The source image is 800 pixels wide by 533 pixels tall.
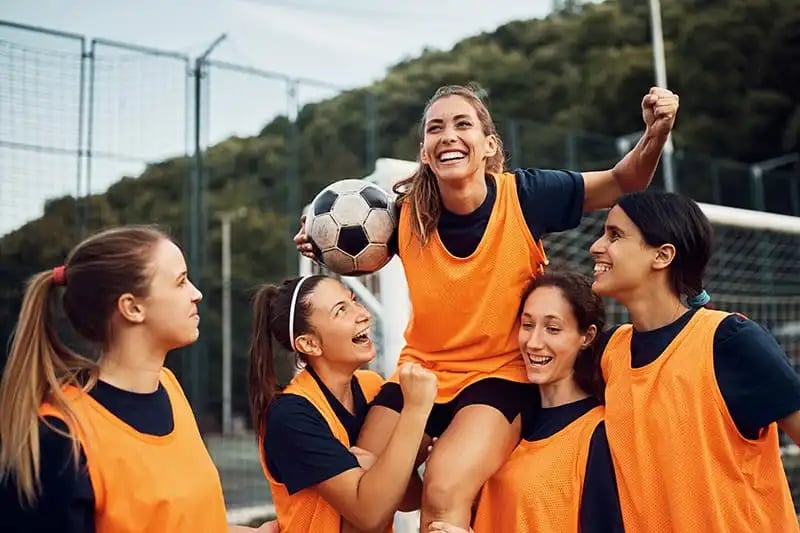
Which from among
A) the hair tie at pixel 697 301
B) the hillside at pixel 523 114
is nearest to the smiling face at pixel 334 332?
the hair tie at pixel 697 301

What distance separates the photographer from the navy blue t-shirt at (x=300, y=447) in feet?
8.05

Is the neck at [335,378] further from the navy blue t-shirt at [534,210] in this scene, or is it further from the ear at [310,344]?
the navy blue t-shirt at [534,210]

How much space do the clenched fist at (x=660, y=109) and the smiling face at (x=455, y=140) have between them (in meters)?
0.53

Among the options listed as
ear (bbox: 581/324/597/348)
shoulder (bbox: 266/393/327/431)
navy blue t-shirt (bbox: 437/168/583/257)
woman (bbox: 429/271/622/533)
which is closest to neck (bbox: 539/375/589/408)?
woman (bbox: 429/271/622/533)

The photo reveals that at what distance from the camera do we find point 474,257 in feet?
8.78

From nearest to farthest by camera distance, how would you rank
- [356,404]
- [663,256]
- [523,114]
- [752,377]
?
[752,377] < [663,256] < [356,404] < [523,114]

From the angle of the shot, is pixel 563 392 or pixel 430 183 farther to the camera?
pixel 430 183

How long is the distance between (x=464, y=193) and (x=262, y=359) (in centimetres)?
84

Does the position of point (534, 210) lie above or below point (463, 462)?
above

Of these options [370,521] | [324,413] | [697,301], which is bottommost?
[370,521]

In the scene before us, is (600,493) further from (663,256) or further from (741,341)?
(663,256)

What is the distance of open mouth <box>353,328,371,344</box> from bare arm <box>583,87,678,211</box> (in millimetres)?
856

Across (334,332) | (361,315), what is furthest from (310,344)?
(361,315)

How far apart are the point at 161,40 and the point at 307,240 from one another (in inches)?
360
